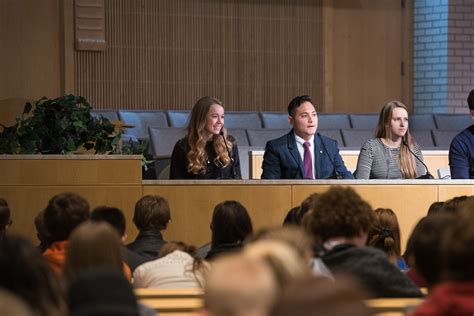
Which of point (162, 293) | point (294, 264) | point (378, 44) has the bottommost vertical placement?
point (162, 293)

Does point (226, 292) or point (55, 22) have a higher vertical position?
point (55, 22)

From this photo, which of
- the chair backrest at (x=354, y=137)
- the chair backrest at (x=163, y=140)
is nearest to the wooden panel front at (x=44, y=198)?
the chair backrest at (x=163, y=140)

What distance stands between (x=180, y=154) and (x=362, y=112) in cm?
716

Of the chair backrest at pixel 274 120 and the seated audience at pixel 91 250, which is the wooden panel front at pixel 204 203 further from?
the chair backrest at pixel 274 120

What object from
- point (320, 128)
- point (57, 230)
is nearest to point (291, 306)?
point (57, 230)

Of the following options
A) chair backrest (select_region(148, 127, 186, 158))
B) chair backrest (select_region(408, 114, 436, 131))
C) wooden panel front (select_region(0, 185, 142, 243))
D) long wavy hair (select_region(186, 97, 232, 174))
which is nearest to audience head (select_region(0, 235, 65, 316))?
wooden panel front (select_region(0, 185, 142, 243))

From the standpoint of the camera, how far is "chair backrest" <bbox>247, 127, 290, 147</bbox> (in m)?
10.8

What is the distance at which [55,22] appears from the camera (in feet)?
41.7

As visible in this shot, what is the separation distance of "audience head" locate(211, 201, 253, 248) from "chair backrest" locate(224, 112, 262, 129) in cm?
722

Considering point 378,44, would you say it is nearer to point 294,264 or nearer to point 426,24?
point 426,24

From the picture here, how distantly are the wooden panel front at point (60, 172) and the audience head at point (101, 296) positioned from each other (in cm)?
454

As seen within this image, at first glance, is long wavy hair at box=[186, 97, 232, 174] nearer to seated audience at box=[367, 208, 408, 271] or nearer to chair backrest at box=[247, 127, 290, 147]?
seated audience at box=[367, 208, 408, 271]

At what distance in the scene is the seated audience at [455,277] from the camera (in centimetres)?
264

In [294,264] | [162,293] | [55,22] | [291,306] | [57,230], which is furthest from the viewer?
[55,22]
